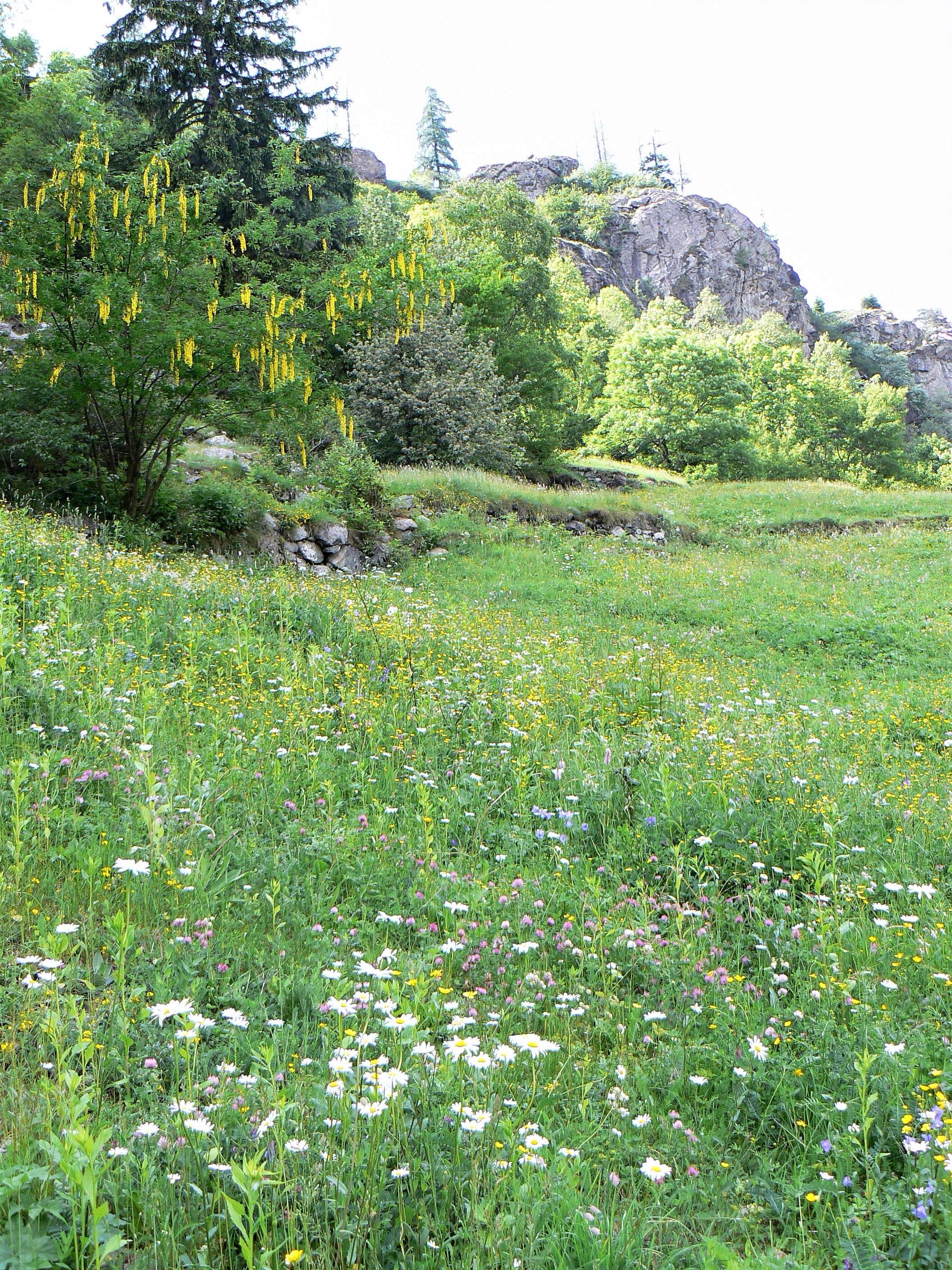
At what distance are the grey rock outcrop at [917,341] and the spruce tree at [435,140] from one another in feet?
149

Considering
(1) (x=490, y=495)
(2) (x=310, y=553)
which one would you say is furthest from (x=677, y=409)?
(2) (x=310, y=553)

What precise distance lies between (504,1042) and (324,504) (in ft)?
43.6

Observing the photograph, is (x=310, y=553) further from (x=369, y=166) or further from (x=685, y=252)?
(x=685, y=252)

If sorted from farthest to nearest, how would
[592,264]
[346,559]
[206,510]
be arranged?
[592,264]
[346,559]
[206,510]

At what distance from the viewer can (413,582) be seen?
537 inches

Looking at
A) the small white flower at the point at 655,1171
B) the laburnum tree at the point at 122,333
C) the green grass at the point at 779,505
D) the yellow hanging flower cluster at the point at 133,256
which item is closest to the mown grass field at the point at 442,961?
the small white flower at the point at 655,1171

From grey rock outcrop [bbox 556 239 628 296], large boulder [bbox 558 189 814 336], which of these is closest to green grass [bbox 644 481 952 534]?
grey rock outcrop [bbox 556 239 628 296]

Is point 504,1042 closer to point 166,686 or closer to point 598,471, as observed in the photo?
point 166,686

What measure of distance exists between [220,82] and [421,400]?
Answer: 10699 mm

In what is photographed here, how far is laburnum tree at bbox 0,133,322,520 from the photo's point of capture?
1095 centimetres

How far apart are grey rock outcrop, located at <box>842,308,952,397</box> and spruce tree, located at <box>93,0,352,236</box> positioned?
3188 inches

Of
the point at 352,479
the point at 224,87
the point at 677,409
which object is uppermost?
the point at 224,87

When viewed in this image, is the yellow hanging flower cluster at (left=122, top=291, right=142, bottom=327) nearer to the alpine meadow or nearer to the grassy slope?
the alpine meadow

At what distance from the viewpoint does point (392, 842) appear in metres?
4.17
